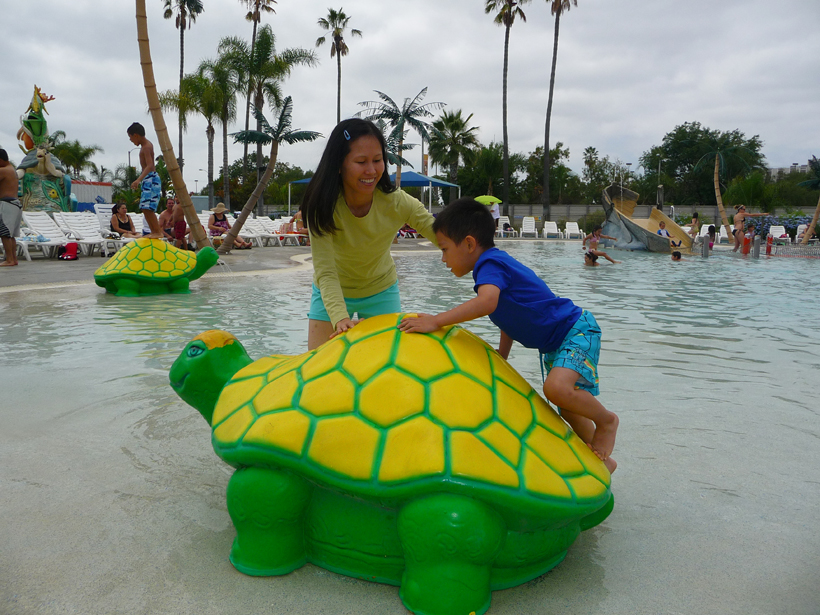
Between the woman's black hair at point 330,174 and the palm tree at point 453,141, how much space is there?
45.1m

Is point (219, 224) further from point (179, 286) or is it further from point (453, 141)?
point (453, 141)

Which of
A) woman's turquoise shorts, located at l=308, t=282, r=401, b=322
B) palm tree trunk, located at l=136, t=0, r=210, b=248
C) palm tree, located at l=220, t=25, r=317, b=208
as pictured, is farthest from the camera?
palm tree, located at l=220, t=25, r=317, b=208

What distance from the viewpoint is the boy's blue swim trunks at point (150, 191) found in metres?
9.59

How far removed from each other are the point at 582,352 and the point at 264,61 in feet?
96.9

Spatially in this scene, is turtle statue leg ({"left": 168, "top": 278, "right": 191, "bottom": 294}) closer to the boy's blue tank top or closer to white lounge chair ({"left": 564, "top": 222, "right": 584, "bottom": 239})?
the boy's blue tank top

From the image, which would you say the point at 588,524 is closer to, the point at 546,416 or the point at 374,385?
the point at 546,416

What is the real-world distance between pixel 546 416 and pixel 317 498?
0.80m

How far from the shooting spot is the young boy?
2.19 m

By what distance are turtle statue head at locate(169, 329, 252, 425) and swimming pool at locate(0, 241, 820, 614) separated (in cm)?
43

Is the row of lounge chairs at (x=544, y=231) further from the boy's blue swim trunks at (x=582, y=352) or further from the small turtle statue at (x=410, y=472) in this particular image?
the small turtle statue at (x=410, y=472)

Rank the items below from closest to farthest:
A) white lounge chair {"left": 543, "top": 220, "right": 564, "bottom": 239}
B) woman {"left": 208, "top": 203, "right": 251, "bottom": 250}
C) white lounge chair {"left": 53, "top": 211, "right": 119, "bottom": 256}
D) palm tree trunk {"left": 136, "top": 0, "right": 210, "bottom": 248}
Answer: palm tree trunk {"left": 136, "top": 0, "right": 210, "bottom": 248} → white lounge chair {"left": 53, "top": 211, "right": 119, "bottom": 256} → woman {"left": 208, "top": 203, "right": 251, "bottom": 250} → white lounge chair {"left": 543, "top": 220, "right": 564, "bottom": 239}

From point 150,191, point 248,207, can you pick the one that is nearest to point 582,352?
point 150,191

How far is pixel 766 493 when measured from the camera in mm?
2664

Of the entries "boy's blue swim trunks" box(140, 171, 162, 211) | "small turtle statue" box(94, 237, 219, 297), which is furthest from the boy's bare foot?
"boy's blue swim trunks" box(140, 171, 162, 211)
